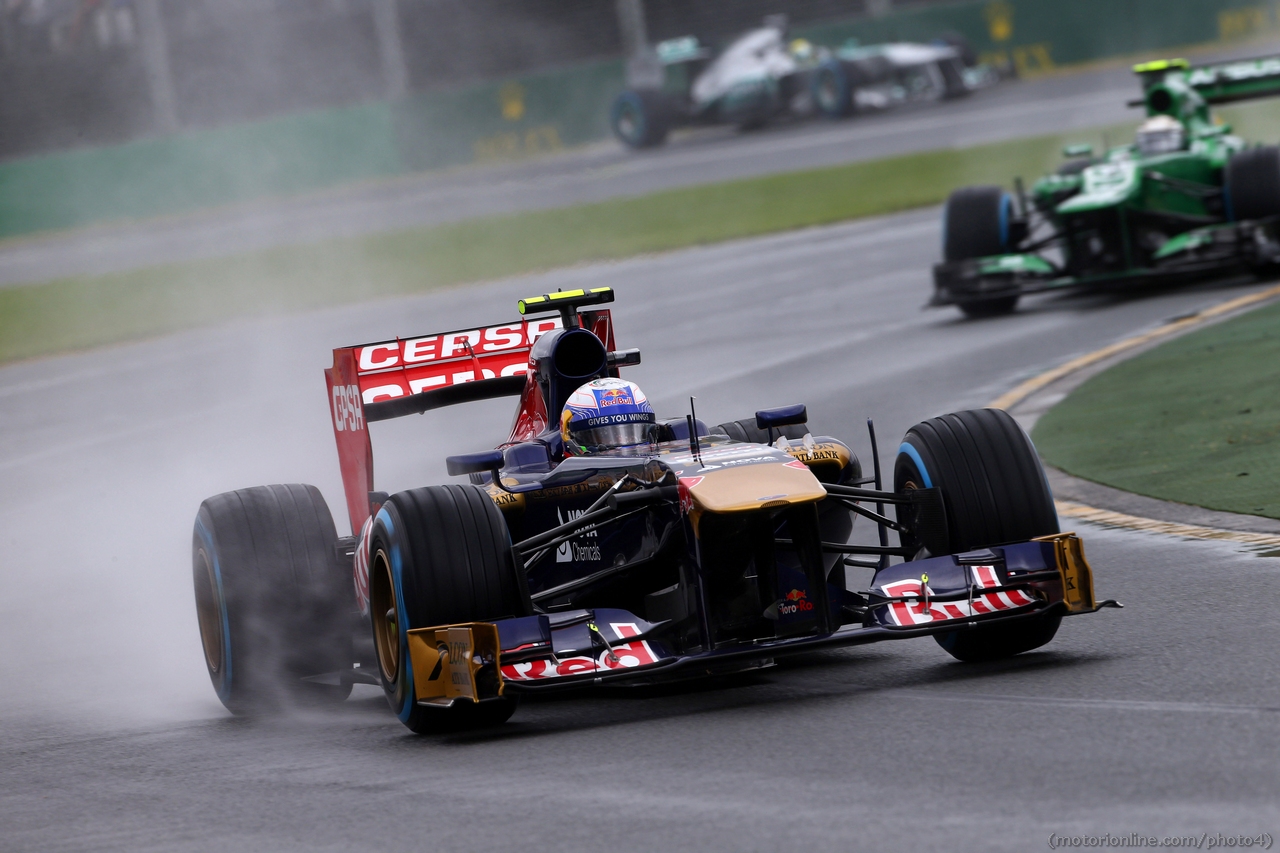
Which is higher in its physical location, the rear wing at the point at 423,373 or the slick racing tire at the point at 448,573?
the rear wing at the point at 423,373

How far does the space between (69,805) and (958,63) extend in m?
39.6

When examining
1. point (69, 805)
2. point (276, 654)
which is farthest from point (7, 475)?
point (69, 805)

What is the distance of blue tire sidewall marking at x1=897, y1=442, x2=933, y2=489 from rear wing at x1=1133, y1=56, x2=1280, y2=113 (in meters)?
13.3

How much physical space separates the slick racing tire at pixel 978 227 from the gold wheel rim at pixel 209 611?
12.1 metres

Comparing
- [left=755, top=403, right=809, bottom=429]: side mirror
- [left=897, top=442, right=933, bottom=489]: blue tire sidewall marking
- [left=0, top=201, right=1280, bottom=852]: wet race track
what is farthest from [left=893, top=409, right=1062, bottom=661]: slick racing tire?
[left=755, top=403, right=809, bottom=429]: side mirror

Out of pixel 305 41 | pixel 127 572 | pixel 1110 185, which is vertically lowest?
pixel 127 572

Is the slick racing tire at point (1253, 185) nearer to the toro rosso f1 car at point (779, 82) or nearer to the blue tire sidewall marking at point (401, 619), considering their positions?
the blue tire sidewall marking at point (401, 619)

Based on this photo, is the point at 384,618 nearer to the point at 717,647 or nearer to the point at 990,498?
the point at 717,647

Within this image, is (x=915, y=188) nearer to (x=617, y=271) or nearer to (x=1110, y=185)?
(x=617, y=271)

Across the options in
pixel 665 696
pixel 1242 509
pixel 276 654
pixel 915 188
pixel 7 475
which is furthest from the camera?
pixel 915 188

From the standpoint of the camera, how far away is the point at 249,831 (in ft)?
19.2

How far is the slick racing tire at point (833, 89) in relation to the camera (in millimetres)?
43281

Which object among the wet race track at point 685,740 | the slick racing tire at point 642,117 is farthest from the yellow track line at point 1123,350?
the slick racing tire at point 642,117

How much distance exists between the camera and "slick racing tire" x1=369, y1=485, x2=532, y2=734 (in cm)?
683
